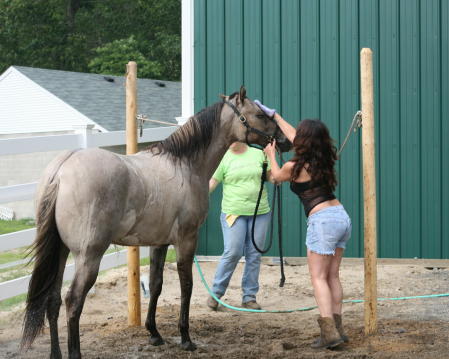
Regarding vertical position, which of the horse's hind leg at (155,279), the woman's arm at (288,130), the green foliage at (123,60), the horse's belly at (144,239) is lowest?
the horse's hind leg at (155,279)

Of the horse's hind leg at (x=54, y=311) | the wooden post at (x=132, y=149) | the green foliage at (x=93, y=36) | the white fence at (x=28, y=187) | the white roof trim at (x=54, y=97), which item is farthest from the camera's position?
the green foliage at (x=93, y=36)

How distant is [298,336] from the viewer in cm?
464

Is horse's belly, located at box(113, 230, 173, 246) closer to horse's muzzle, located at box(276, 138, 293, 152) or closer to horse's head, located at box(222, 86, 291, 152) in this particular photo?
horse's head, located at box(222, 86, 291, 152)

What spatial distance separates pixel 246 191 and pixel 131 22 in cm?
2329

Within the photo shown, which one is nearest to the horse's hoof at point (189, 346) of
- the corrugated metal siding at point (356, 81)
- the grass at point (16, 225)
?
the corrugated metal siding at point (356, 81)

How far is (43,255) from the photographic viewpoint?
3.84 meters

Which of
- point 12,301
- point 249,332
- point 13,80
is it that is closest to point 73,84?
point 13,80

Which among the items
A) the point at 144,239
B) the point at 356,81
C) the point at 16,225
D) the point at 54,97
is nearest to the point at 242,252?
the point at 144,239

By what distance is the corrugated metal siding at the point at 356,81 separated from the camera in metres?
7.64

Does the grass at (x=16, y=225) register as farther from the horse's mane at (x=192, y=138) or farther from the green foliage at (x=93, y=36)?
the green foliage at (x=93, y=36)

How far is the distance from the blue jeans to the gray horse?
1145 mm

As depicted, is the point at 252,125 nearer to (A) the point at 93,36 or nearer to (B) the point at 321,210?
(B) the point at 321,210

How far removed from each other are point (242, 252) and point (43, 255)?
2.21 meters

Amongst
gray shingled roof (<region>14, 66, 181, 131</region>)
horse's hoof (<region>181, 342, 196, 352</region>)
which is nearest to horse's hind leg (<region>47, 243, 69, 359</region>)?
horse's hoof (<region>181, 342, 196, 352</region>)
